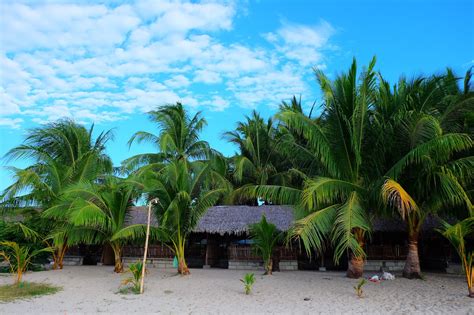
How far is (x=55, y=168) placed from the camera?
15914 millimetres

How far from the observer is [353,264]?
472 inches

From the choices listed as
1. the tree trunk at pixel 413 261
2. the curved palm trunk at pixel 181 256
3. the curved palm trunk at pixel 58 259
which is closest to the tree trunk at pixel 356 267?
the tree trunk at pixel 413 261

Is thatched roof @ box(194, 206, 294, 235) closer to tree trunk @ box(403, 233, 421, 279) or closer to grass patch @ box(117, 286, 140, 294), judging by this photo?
tree trunk @ box(403, 233, 421, 279)

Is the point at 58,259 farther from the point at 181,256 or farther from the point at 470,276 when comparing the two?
the point at 470,276

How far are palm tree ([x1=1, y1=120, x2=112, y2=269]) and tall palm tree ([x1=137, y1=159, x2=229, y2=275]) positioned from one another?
12.9 ft

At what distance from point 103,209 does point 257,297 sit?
22.1 ft

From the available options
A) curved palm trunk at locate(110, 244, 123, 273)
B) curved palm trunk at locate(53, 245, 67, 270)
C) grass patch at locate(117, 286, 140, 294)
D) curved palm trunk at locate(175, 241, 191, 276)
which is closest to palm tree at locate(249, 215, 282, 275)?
curved palm trunk at locate(175, 241, 191, 276)

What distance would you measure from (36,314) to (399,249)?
12339 millimetres

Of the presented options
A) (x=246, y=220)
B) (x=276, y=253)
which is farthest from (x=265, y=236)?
(x=246, y=220)

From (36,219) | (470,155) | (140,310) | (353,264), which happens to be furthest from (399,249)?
(36,219)

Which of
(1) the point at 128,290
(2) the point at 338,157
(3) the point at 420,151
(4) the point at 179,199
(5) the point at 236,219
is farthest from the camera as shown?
(5) the point at 236,219

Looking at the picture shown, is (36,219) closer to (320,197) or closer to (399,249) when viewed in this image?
(320,197)

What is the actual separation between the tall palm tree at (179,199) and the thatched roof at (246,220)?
2200 millimetres

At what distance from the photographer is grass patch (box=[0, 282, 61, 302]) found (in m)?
9.99
